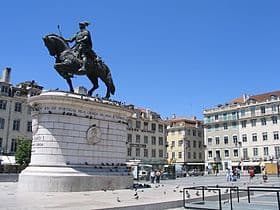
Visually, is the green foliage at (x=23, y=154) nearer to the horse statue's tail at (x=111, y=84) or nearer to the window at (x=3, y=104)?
the window at (x=3, y=104)

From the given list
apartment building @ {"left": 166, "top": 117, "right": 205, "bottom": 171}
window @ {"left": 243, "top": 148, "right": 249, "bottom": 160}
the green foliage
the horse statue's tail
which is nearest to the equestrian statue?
the horse statue's tail

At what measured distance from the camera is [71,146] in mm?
22172

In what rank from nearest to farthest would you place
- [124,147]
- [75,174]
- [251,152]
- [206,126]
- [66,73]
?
[75,174], [66,73], [124,147], [251,152], [206,126]

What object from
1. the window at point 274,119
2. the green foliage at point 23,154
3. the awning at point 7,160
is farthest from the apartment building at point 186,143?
the awning at point 7,160

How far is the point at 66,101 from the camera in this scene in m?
22.3

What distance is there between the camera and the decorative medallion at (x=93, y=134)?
916 inches

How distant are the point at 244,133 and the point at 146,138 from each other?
75.2 ft

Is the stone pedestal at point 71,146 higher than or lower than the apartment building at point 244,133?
lower

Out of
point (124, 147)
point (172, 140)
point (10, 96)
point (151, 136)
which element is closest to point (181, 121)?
point (172, 140)

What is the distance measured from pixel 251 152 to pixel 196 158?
18.0 metres

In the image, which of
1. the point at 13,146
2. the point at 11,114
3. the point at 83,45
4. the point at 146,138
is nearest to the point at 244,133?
the point at 146,138

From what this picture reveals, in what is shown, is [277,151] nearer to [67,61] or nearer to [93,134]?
[93,134]

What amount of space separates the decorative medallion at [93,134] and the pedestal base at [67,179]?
1.74 meters

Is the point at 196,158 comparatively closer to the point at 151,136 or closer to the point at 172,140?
the point at 172,140
